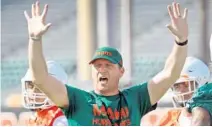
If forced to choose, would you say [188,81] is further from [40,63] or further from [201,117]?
[40,63]

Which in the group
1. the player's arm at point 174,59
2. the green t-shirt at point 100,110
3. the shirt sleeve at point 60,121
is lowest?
the shirt sleeve at point 60,121

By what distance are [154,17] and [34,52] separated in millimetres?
2508

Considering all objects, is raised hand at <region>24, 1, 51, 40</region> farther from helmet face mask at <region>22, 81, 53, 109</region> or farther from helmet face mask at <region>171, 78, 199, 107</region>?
helmet face mask at <region>171, 78, 199, 107</region>

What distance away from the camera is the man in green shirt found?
11.8ft

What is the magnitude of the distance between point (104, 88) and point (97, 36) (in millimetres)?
2000

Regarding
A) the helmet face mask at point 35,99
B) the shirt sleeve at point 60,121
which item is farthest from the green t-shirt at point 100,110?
the helmet face mask at point 35,99

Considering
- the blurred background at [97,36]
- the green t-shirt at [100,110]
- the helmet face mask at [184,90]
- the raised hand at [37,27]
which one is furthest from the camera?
the blurred background at [97,36]

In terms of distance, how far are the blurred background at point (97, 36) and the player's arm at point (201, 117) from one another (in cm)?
146

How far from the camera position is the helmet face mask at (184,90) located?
4613 mm

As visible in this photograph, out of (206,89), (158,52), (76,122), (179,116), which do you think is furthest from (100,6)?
(76,122)

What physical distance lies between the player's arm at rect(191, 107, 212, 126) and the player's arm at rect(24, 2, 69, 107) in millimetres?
637

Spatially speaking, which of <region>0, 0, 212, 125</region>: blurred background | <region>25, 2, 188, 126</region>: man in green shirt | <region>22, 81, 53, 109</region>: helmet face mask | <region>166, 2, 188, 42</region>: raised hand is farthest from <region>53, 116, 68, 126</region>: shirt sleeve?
<region>0, 0, 212, 125</region>: blurred background

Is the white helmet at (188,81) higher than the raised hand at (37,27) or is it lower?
lower

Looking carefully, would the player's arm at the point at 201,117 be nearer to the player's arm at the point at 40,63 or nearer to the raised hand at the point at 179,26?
the raised hand at the point at 179,26
